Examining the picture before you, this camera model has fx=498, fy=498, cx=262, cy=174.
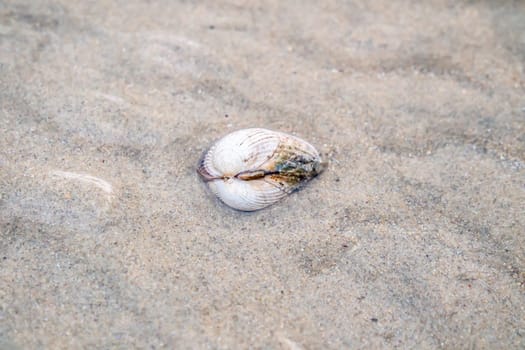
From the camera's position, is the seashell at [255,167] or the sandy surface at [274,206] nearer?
the sandy surface at [274,206]

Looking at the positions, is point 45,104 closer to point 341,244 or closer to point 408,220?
point 341,244

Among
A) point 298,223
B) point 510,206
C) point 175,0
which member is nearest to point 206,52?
point 175,0

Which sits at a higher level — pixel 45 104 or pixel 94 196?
pixel 45 104

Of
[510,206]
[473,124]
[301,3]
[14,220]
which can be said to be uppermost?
[301,3]

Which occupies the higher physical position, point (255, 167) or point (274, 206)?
point (255, 167)
